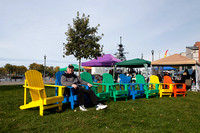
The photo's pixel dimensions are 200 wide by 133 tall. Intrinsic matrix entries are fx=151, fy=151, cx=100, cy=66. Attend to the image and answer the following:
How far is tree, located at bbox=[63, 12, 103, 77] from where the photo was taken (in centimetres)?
1320

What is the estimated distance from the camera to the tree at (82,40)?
13.2m

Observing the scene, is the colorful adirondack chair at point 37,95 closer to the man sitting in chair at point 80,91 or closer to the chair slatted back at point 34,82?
→ the chair slatted back at point 34,82

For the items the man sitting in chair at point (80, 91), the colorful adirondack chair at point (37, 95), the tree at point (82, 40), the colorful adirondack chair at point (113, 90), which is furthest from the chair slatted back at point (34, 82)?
the tree at point (82, 40)

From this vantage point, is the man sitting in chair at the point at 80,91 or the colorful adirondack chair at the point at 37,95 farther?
the man sitting in chair at the point at 80,91

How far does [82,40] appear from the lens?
43.1 feet

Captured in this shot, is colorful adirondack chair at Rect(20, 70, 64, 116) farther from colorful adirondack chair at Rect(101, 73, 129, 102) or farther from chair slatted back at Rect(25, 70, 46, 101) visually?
colorful adirondack chair at Rect(101, 73, 129, 102)

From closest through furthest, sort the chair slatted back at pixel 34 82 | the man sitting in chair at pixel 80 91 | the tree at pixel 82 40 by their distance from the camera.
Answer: the chair slatted back at pixel 34 82
the man sitting in chair at pixel 80 91
the tree at pixel 82 40

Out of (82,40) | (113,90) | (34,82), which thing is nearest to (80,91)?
(34,82)

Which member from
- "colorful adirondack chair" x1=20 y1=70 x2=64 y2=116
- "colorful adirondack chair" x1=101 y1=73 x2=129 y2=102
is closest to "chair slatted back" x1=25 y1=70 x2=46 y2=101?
"colorful adirondack chair" x1=20 y1=70 x2=64 y2=116

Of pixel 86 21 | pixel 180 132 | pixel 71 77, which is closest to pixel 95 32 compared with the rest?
pixel 86 21

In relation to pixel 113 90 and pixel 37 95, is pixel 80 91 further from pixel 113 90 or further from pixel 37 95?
pixel 113 90

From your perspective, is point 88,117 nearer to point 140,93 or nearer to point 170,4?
point 140,93

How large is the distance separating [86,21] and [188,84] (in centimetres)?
941

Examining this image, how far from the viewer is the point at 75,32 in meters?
13.4
